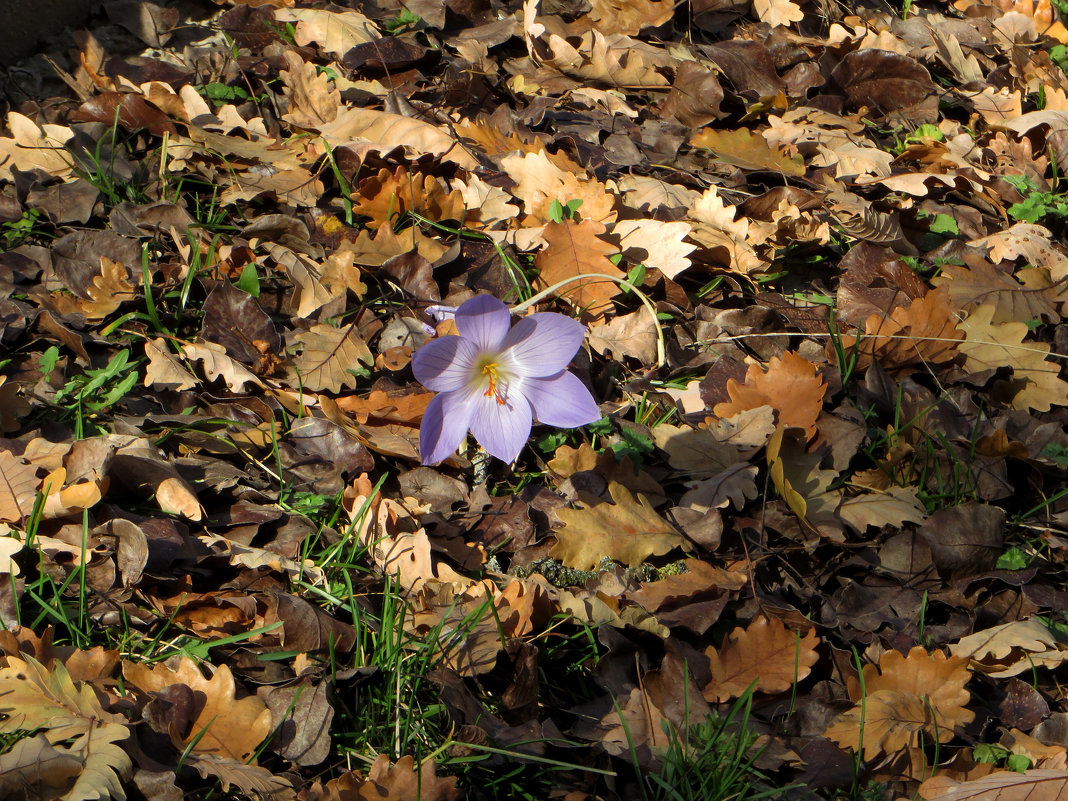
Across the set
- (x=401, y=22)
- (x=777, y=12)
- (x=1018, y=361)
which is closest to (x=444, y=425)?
(x=1018, y=361)

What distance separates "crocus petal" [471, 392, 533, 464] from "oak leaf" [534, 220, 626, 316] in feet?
2.19

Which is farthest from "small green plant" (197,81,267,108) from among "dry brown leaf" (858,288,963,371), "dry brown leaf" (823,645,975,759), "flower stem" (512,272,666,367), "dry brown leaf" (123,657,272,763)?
"dry brown leaf" (823,645,975,759)

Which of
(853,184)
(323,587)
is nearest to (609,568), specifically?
(323,587)

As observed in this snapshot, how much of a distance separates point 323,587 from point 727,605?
37.2 inches

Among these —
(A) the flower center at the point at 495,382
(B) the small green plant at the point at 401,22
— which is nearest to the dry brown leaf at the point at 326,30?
(B) the small green plant at the point at 401,22

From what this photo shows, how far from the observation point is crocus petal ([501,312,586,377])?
2.00 meters

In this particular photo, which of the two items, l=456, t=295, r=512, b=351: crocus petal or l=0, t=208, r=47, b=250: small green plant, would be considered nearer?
l=456, t=295, r=512, b=351: crocus petal

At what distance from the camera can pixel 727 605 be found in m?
2.05

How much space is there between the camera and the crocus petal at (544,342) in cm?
200

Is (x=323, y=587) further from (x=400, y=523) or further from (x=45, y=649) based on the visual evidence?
(x=45, y=649)

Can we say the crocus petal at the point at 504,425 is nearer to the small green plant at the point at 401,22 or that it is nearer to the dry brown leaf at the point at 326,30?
the dry brown leaf at the point at 326,30

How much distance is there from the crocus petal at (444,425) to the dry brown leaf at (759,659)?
0.74 meters

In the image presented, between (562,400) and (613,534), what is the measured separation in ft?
1.18

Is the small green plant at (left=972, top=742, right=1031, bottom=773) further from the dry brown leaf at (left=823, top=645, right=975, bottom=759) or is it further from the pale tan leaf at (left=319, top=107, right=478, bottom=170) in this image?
the pale tan leaf at (left=319, top=107, right=478, bottom=170)
